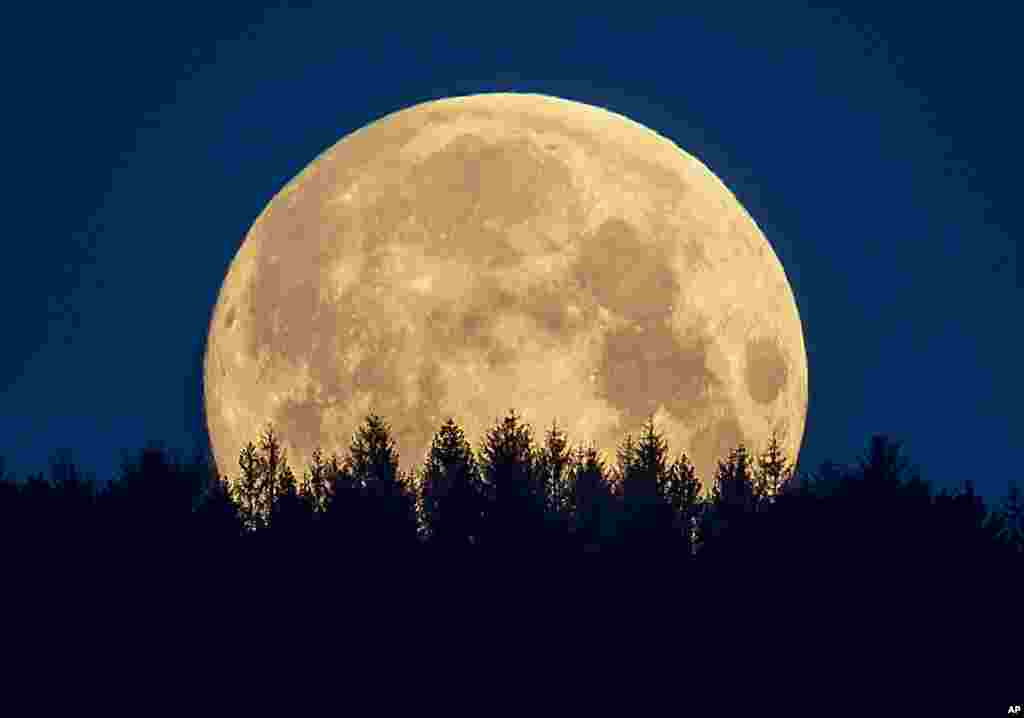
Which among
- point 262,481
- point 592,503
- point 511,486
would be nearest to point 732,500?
point 592,503

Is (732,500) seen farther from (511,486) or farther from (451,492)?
(451,492)

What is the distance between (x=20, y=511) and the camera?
25703 mm

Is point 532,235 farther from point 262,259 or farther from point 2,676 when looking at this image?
point 2,676

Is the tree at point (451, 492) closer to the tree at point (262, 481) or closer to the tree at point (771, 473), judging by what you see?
the tree at point (262, 481)

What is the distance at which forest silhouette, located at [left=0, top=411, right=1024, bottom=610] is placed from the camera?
20797 millimetres

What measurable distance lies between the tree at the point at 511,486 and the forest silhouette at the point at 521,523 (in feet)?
0.16

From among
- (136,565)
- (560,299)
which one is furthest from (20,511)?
(560,299)

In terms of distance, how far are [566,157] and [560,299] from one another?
3723 millimetres

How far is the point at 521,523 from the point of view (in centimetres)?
2411

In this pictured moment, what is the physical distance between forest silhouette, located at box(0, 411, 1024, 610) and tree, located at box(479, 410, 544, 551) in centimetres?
5

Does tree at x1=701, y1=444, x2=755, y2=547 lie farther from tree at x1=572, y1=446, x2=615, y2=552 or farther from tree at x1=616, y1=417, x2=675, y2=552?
tree at x1=572, y1=446, x2=615, y2=552

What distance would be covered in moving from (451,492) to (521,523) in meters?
2.18

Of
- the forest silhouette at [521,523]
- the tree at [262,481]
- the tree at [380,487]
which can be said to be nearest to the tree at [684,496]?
the forest silhouette at [521,523]

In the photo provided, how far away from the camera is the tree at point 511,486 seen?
77.0 ft
